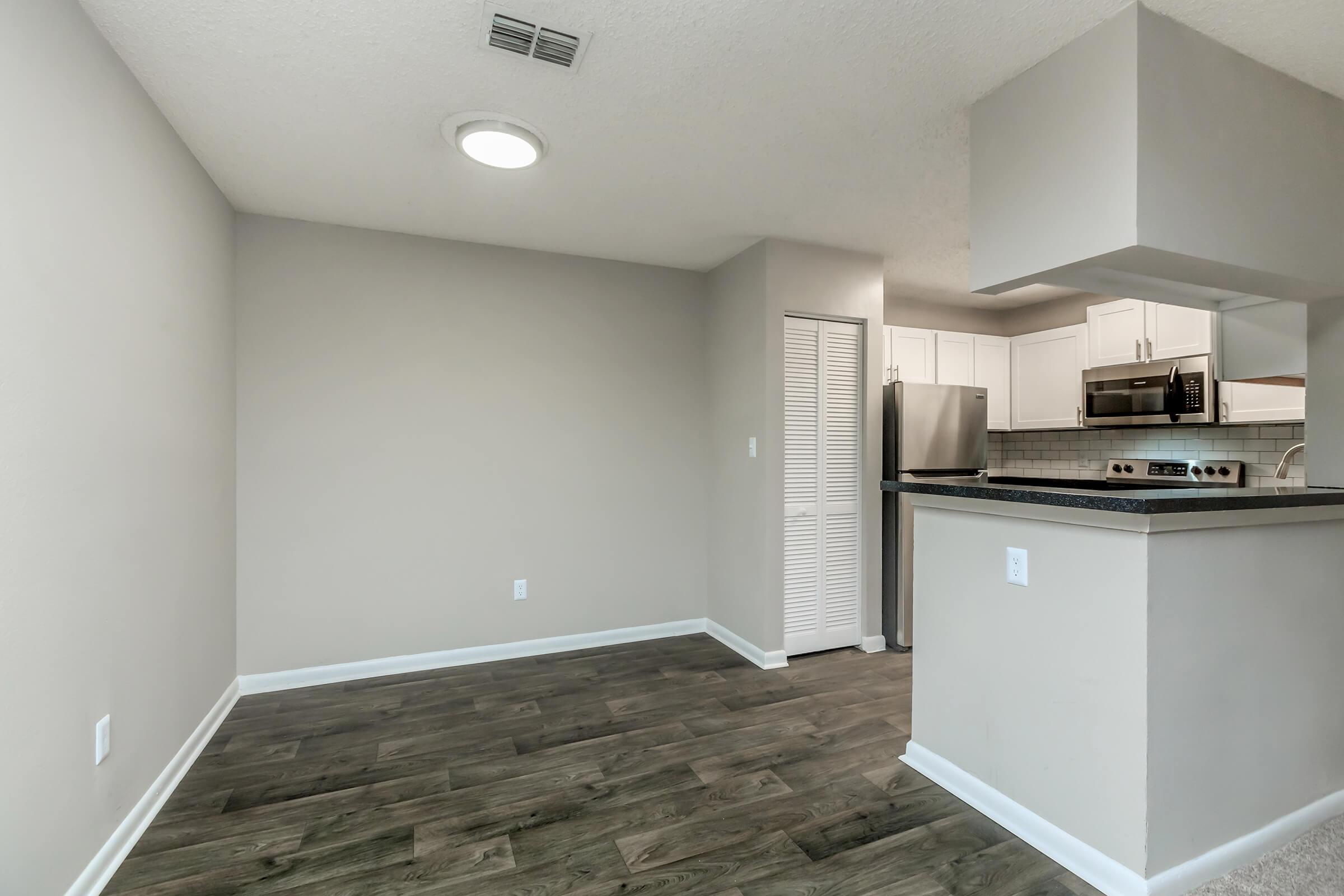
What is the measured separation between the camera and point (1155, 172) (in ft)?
5.80

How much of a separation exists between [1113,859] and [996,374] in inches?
157

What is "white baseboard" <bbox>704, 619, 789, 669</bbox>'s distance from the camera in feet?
11.9

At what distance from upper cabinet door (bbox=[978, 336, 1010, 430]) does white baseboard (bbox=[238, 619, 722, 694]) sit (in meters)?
2.93

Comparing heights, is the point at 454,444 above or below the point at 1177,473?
above

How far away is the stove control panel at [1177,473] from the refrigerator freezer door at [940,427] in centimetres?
123

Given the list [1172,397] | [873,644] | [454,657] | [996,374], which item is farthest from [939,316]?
[454,657]

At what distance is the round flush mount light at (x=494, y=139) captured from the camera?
2.33 m

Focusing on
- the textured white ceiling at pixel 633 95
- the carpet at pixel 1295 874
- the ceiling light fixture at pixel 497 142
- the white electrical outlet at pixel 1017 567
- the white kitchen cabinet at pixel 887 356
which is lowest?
the carpet at pixel 1295 874

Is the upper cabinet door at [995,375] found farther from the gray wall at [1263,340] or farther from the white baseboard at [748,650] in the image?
the white baseboard at [748,650]

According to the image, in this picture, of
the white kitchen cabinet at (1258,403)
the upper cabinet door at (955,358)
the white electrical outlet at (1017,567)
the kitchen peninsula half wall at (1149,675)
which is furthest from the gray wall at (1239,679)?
the upper cabinet door at (955,358)

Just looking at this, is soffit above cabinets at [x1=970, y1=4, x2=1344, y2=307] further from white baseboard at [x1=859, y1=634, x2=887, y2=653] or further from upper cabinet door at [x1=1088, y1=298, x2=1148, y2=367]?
white baseboard at [x1=859, y1=634, x2=887, y2=653]

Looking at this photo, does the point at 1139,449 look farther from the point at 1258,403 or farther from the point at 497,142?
the point at 497,142

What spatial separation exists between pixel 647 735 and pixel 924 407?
265 centimetres

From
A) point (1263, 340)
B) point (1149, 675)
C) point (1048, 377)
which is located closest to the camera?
point (1149, 675)
